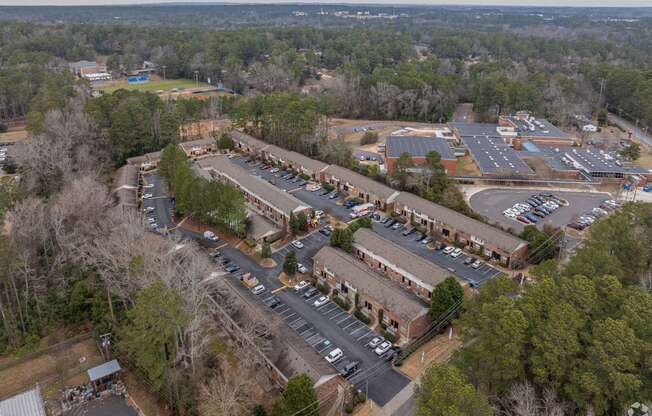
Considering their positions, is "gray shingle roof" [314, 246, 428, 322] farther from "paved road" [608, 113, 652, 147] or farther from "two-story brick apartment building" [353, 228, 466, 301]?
"paved road" [608, 113, 652, 147]

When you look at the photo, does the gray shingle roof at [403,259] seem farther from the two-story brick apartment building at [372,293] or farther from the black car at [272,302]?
the black car at [272,302]

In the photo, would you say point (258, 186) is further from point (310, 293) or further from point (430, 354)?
point (430, 354)

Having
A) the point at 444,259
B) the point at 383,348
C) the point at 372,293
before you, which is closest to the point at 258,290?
the point at 372,293

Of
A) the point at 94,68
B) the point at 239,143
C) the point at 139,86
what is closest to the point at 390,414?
the point at 239,143

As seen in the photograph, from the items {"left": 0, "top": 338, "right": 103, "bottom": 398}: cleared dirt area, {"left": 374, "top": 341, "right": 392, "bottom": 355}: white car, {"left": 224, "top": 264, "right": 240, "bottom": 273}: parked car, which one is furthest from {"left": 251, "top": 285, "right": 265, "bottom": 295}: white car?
{"left": 0, "top": 338, "right": 103, "bottom": 398}: cleared dirt area

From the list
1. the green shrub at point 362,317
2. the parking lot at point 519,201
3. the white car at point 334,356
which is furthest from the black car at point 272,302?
the parking lot at point 519,201

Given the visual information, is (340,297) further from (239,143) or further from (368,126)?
(368,126)
